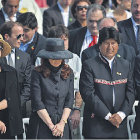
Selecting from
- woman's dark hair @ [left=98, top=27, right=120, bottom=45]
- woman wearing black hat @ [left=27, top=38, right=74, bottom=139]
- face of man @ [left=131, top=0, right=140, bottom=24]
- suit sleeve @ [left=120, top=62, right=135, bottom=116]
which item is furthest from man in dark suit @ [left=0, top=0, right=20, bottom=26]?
suit sleeve @ [left=120, top=62, right=135, bottom=116]

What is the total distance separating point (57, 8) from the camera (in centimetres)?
1182

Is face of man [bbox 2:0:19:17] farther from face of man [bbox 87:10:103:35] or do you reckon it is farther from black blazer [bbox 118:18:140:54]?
black blazer [bbox 118:18:140:54]

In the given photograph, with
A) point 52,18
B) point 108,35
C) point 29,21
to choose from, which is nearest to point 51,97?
point 108,35

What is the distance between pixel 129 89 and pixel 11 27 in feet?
7.37

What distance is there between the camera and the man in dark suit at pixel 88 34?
31.0 ft

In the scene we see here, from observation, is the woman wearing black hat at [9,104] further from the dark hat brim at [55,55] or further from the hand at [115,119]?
the hand at [115,119]

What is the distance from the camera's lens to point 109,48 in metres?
7.61

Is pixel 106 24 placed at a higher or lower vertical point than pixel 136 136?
higher

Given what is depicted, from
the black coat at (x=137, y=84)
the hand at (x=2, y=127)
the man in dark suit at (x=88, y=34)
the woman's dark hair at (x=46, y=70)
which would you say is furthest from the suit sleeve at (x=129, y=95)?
the man in dark suit at (x=88, y=34)

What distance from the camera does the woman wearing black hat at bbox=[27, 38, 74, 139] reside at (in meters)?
7.15

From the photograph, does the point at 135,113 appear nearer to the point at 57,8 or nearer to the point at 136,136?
the point at 136,136

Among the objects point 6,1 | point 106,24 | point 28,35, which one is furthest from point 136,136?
point 6,1

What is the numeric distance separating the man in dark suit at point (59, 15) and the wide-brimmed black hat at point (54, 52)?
4.01 metres

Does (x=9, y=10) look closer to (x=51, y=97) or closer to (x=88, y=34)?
(x=88, y=34)
